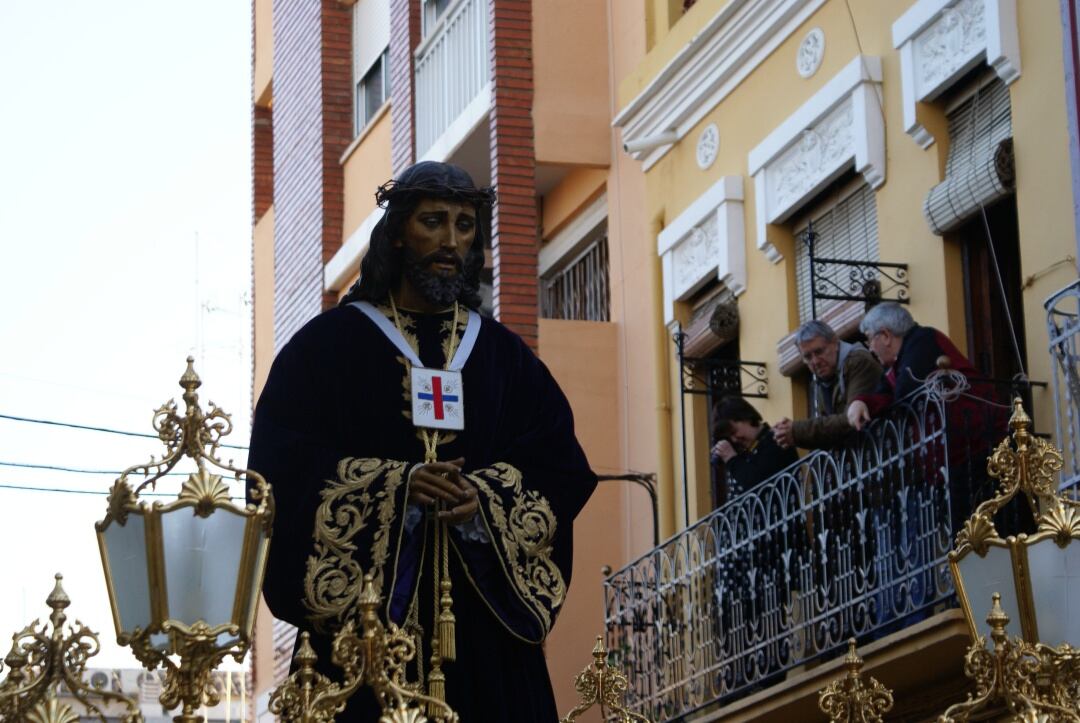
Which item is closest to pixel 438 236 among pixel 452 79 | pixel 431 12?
pixel 452 79

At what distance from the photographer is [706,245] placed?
15.3m

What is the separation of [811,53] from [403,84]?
259 inches

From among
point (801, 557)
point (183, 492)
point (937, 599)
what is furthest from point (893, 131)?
point (183, 492)

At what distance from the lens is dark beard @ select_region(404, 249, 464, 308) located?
6.68m

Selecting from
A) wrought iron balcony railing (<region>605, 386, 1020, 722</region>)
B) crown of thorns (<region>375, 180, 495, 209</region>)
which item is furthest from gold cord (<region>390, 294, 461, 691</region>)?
wrought iron balcony railing (<region>605, 386, 1020, 722</region>)

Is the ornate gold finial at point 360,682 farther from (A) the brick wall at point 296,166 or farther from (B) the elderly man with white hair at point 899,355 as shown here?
(A) the brick wall at point 296,166

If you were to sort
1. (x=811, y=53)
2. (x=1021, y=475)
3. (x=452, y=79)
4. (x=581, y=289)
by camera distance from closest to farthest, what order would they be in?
(x=1021, y=475), (x=811, y=53), (x=581, y=289), (x=452, y=79)

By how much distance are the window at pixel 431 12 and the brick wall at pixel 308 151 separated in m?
2.19

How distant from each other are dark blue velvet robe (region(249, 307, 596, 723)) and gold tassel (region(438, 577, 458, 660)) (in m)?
0.08

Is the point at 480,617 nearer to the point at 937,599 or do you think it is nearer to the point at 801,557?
the point at 937,599

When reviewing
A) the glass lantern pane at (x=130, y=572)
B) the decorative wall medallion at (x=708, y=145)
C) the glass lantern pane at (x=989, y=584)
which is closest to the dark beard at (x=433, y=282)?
the glass lantern pane at (x=130, y=572)

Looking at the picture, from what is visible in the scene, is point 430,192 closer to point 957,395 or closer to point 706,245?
point 957,395

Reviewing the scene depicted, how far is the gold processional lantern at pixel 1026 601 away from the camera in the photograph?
588 centimetres

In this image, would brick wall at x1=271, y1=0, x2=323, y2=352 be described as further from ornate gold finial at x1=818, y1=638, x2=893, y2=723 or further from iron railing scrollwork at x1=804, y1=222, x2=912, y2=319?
ornate gold finial at x1=818, y1=638, x2=893, y2=723
